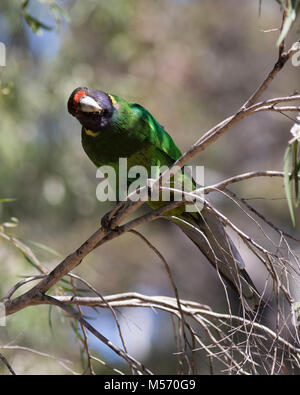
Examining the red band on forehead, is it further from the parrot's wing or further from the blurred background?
the blurred background

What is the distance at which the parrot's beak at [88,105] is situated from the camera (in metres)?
2.61

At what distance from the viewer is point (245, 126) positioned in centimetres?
1113

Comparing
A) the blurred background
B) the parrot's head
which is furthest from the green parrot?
the blurred background

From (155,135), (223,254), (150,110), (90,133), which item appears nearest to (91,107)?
(90,133)

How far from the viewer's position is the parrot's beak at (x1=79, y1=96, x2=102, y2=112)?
103 inches

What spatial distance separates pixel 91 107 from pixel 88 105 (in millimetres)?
17

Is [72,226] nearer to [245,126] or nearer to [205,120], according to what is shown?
[205,120]

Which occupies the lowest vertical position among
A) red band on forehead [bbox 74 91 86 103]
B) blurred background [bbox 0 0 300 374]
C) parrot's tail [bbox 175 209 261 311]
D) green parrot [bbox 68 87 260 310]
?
parrot's tail [bbox 175 209 261 311]

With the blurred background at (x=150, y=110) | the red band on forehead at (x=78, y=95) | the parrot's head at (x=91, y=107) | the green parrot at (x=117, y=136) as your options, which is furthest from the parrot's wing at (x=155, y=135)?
the blurred background at (x=150, y=110)

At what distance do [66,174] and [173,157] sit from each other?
3482 mm

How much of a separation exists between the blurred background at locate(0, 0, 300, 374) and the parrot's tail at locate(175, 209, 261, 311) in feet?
3.86

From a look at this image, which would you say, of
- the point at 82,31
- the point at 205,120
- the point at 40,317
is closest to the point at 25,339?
the point at 40,317

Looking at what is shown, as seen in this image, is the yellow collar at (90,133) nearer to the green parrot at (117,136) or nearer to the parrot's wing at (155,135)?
the green parrot at (117,136)
